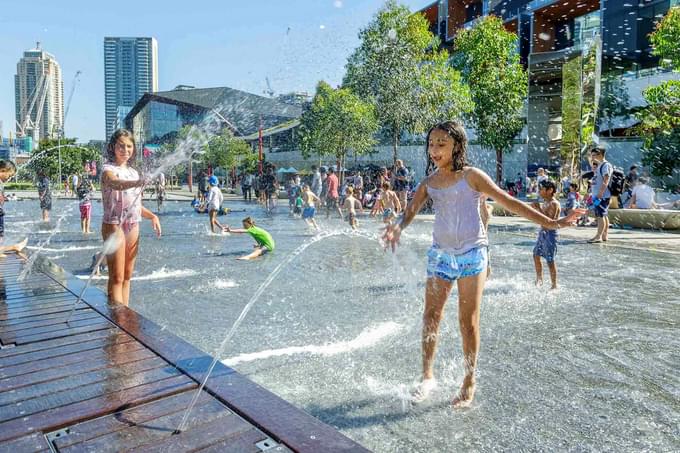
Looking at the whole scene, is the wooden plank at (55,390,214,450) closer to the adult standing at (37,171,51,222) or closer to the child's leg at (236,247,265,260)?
the child's leg at (236,247,265,260)

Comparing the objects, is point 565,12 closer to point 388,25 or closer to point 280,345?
point 388,25

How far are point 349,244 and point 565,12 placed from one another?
32529 mm

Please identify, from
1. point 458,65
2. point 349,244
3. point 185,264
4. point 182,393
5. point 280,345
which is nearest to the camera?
point 182,393

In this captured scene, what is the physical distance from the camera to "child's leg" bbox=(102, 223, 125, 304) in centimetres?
470

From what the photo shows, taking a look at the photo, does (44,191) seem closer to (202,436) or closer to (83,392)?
(83,392)

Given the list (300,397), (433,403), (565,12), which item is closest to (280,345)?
(300,397)

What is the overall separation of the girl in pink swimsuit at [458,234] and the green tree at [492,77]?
2928cm

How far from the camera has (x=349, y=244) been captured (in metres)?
12.4

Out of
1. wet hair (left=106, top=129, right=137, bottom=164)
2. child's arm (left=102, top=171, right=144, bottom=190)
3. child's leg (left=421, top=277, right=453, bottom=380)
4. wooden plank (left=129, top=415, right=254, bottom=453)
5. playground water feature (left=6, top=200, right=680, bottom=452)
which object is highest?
wet hair (left=106, top=129, right=137, bottom=164)

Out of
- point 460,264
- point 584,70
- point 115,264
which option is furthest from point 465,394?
point 584,70

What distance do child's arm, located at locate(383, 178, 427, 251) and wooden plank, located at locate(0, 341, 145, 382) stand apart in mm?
1678

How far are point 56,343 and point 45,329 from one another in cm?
40

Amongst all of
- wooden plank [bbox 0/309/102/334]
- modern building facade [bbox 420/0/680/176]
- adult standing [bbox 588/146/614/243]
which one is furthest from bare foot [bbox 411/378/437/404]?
modern building facade [bbox 420/0/680/176]

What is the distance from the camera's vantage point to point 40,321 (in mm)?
4047
